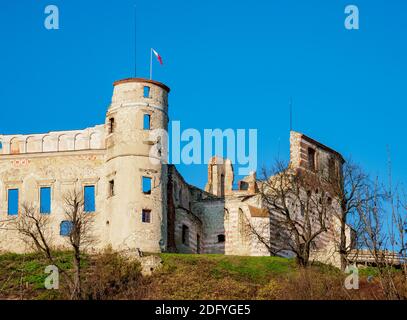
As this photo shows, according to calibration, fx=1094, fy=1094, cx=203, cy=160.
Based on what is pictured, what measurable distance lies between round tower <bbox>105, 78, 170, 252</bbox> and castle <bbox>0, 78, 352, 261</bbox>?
5 centimetres

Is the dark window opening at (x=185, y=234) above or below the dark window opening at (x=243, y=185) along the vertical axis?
below

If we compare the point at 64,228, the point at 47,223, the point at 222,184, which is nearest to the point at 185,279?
the point at 64,228

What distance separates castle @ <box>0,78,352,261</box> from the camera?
56594mm

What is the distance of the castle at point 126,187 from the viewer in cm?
5659

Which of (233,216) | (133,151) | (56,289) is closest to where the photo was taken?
(56,289)

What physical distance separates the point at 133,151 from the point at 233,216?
30.6ft

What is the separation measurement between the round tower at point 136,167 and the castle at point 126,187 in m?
0.05

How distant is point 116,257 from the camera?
178 ft

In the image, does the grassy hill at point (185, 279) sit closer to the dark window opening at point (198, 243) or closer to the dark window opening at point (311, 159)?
the dark window opening at point (198, 243)

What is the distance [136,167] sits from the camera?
5706cm

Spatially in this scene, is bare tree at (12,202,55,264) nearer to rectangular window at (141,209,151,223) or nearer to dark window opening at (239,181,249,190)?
rectangular window at (141,209,151,223)

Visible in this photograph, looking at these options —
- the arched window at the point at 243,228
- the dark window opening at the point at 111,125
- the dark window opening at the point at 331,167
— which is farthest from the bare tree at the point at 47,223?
the dark window opening at the point at 331,167
